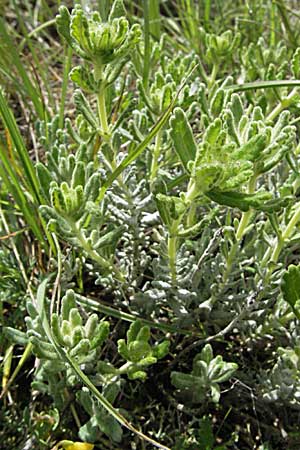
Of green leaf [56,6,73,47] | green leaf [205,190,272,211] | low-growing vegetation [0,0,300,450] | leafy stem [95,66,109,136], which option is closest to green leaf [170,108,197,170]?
low-growing vegetation [0,0,300,450]

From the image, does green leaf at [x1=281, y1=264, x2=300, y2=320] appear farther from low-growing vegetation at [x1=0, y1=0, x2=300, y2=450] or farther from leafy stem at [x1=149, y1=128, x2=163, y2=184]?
leafy stem at [x1=149, y1=128, x2=163, y2=184]

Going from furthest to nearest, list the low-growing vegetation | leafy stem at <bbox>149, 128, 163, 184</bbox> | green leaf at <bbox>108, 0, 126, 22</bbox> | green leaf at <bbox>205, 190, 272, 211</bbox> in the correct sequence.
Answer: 1. leafy stem at <bbox>149, 128, 163, 184</bbox>
2. green leaf at <bbox>108, 0, 126, 22</bbox>
3. the low-growing vegetation
4. green leaf at <bbox>205, 190, 272, 211</bbox>

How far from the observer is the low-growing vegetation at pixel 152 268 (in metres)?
1.57

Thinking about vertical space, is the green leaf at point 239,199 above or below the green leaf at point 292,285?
above

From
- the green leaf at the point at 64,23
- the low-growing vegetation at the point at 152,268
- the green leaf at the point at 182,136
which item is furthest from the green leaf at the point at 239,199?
the green leaf at the point at 64,23

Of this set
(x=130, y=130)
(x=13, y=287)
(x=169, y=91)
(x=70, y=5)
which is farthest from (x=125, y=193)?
(x=70, y=5)

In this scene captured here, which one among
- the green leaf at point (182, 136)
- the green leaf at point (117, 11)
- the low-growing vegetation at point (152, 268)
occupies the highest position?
the green leaf at point (117, 11)

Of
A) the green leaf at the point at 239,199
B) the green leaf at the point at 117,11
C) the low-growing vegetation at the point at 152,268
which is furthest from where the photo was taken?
the green leaf at the point at 117,11

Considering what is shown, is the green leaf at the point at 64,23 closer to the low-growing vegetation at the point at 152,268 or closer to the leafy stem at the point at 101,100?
the low-growing vegetation at the point at 152,268

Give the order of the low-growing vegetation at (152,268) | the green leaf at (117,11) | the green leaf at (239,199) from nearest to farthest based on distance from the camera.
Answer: the green leaf at (239,199) < the low-growing vegetation at (152,268) < the green leaf at (117,11)

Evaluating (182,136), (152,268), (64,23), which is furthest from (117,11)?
(152,268)

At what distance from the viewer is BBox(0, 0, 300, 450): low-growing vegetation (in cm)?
157

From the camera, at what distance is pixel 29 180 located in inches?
78.3

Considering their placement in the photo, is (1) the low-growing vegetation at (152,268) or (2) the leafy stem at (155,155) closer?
(1) the low-growing vegetation at (152,268)
